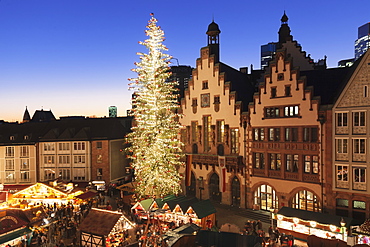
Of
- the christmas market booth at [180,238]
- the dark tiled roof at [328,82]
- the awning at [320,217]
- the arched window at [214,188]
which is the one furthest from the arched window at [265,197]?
the christmas market booth at [180,238]

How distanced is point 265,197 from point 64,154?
34.0 metres

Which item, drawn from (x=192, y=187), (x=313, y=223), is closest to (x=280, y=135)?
(x=313, y=223)

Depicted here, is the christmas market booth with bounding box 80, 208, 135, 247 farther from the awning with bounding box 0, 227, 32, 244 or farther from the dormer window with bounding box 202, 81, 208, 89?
the dormer window with bounding box 202, 81, 208, 89

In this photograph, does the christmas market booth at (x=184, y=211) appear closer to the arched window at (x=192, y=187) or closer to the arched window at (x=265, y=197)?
the arched window at (x=265, y=197)

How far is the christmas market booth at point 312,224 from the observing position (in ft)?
72.7

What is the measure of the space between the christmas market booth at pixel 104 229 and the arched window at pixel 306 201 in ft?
54.5

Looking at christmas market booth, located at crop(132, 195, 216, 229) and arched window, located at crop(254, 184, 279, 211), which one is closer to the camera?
christmas market booth, located at crop(132, 195, 216, 229)

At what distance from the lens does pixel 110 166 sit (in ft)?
161

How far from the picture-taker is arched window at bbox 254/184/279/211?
1246 inches

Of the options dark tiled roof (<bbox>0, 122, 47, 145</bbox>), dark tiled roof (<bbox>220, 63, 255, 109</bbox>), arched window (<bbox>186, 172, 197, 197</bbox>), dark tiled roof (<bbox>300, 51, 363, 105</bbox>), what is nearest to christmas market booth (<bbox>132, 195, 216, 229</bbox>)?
arched window (<bbox>186, 172, 197, 197</bbox>)

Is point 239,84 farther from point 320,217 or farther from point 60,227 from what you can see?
point 60,227

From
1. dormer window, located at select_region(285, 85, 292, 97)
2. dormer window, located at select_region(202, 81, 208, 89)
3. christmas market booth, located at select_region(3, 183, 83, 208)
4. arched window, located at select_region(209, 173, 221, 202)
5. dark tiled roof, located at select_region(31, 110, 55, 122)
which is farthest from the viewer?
dark tiled roof, located at select_region(31, 110, 55, 122)

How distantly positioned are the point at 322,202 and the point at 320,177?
7.57 ft

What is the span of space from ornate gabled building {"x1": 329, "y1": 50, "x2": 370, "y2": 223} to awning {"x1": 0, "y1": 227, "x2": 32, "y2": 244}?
26.2m
